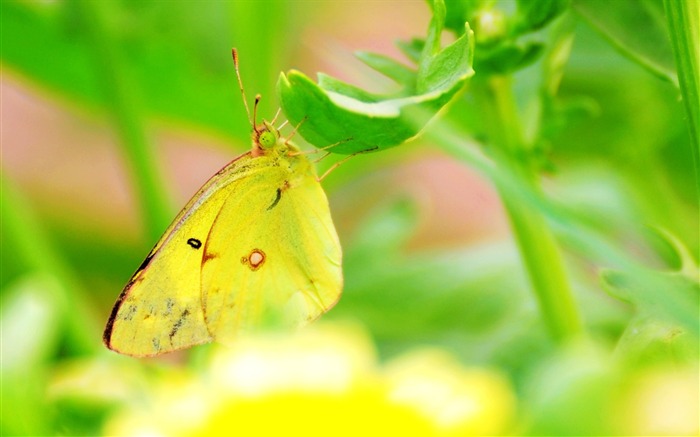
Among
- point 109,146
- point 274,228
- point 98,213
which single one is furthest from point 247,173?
point 109,146

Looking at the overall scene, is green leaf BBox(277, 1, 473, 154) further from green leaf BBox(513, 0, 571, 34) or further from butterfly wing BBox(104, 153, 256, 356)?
butterfly wing BBox(104, 153, 256, 356)

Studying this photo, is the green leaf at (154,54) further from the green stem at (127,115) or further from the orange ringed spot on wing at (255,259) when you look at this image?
the orange ringed spot on wing at (255,259)

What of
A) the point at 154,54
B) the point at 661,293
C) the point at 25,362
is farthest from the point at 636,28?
the point at 154,54

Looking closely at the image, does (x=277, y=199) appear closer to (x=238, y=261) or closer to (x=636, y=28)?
(x=238, y=261)

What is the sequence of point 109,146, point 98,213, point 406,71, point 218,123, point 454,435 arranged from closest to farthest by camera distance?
point 454,435, point 406,71, point 218,123, point 98,213, point 109,146

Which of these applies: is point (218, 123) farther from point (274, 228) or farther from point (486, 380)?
point (486, 380)

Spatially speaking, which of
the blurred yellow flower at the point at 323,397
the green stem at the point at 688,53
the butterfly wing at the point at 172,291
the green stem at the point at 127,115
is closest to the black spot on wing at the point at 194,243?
the butterfly wing at the point at 172,291
